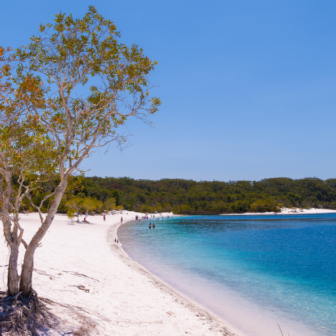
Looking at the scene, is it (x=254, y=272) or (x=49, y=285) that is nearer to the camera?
(x=49, y=285)

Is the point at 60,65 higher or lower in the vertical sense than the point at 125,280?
higher

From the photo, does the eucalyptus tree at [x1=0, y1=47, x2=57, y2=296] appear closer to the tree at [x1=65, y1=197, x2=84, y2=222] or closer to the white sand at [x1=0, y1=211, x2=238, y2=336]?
the white sand at [x1=0, y1=211, x2=238, y2=336]

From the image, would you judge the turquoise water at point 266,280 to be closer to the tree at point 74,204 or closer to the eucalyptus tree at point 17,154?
the eucalyptus tree at point 17,154

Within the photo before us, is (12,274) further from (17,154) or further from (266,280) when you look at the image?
(266,280)

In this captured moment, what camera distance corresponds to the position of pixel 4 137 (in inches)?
251

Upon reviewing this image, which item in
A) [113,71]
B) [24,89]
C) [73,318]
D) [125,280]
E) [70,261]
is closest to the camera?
[24,89]

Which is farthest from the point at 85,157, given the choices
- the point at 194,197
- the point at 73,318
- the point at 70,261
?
the point at 194,197

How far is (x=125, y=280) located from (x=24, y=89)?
35.8ft

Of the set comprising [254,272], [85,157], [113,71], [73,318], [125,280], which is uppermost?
[113,71]

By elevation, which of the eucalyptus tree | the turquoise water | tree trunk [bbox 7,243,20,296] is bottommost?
the turquoise water

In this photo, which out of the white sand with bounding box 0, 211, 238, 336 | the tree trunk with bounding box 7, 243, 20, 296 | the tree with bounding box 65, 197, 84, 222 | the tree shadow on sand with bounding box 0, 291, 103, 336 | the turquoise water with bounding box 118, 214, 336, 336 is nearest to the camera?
the tree shadow on sand with bounding box 0, 291, 103, 336

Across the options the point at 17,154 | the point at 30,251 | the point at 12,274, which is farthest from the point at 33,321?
the point at 17,154

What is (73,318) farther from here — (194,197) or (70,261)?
(194,197)

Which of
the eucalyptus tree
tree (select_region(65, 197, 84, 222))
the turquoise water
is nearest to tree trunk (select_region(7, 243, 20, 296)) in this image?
the eucalyptus tree
